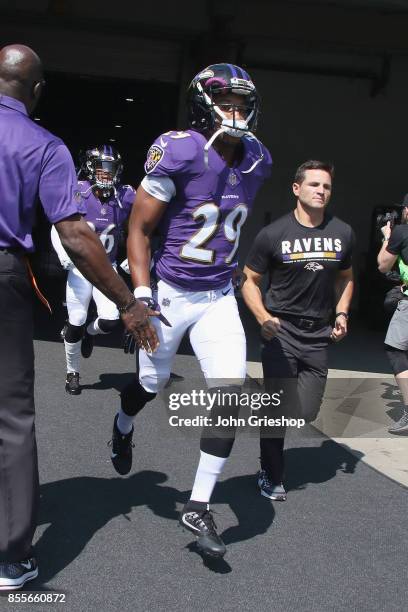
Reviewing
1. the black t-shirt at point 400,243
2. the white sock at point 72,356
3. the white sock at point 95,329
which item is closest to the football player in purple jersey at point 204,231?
the black t-shirt at point 400,243

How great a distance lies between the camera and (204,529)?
358cm

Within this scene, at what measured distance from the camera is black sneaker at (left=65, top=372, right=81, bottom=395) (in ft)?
22.4

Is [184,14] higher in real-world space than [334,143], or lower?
higher

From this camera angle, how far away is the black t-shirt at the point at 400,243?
609 centimetres

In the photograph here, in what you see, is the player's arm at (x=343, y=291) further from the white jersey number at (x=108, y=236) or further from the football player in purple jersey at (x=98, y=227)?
the white jersey number at (x=108, y=236)

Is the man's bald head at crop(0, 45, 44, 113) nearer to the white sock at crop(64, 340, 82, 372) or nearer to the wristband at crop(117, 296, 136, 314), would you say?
the wristband at crop(117, 296, 136, 314)

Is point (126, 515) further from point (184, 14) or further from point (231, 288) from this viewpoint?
point (184, 14)

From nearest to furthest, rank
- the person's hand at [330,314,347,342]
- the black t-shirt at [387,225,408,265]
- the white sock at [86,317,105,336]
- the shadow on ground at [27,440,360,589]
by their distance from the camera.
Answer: the shadow on ground at [27,440,360,589], the person's hand at [330,314,347,342], the black t-shirt at [387,225,408,265], the white sock at [86,317,105,336]

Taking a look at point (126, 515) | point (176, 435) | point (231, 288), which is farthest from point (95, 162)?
point (126, 515)

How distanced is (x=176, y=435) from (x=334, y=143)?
10.1 m

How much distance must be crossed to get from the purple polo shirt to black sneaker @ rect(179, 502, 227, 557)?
147cm

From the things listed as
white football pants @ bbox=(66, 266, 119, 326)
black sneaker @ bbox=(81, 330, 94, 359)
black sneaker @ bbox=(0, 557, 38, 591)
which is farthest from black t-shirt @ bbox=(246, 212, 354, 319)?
black sneaker @ bbox=(81, 330, 94, 359)

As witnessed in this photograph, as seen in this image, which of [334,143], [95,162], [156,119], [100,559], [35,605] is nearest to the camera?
[35,605]

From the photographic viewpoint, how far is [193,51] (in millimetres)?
13531
